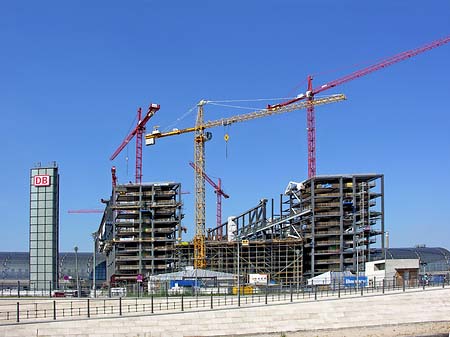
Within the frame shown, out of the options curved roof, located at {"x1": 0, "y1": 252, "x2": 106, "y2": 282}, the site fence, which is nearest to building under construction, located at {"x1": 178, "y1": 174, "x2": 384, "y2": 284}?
curved roof, located at {"x1": 0, "y1": 252, "x2": 106, "y2": 282}

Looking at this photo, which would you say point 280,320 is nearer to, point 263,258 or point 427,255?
point 263,258

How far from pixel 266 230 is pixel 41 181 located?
72890mm

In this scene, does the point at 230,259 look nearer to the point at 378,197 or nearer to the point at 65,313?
the point at 378,197

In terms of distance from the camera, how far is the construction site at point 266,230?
15475 centimetres

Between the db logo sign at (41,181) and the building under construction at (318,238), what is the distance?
63.2 meters

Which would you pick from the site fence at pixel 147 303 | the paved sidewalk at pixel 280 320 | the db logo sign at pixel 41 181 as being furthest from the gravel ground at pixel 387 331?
the db logo sign at pixel 41 181

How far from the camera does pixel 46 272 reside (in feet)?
328

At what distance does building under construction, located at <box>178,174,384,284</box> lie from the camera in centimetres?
15400

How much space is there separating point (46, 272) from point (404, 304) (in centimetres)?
4892

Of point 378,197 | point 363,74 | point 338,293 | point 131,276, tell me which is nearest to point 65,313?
point 338,293

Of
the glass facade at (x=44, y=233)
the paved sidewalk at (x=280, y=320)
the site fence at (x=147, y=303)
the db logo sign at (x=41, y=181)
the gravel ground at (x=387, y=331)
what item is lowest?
the gravel ground at (x=387, y=331)

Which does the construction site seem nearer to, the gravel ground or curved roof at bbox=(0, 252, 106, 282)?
curved roof at bbox=(0, 252, 106, 282)

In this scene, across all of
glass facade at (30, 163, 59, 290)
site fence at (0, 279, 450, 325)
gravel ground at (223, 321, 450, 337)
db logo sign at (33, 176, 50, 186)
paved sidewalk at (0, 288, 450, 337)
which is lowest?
gravel ground at (223, 321, 450, 337)

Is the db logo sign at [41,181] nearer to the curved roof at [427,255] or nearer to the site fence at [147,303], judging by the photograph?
the site fence at [147,303]
